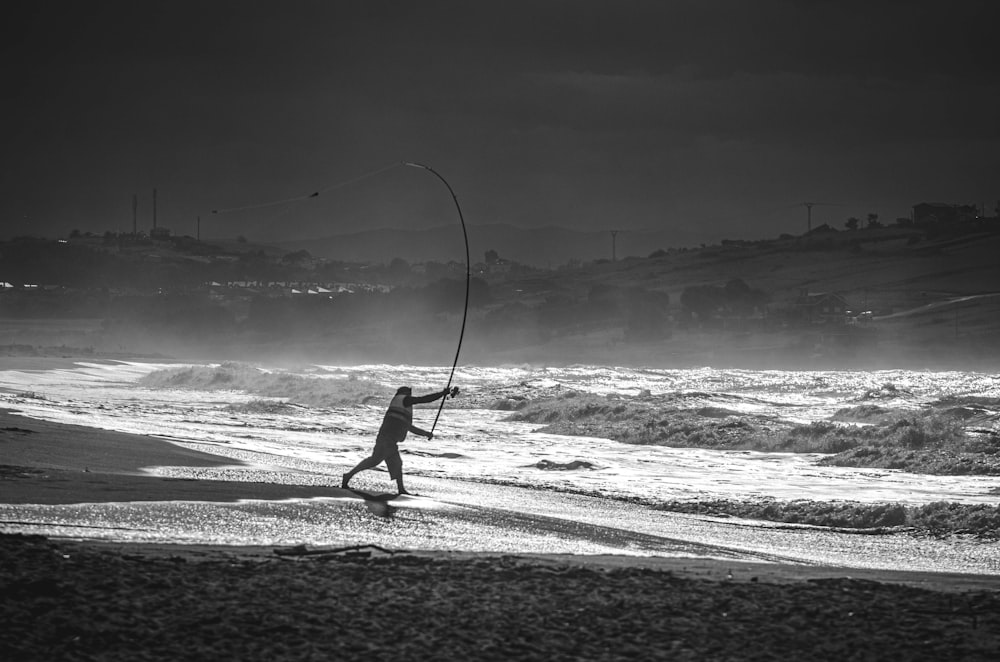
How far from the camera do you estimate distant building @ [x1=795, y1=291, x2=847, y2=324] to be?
102188mm

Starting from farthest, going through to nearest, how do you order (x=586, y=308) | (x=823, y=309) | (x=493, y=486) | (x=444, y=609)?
(x=586, y=308) → (x=823, y=309) → (x=493, y=486) → (x=444, y=609)

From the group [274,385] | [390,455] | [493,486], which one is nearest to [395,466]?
[390,455]

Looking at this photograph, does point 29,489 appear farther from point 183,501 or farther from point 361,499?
point 361,499

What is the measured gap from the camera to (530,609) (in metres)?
6.61

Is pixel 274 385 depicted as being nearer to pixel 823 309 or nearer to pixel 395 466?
pixel 395 466

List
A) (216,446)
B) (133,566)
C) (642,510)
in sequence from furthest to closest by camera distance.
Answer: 1. (216,446)
2. (642,510)
3. (133,566)

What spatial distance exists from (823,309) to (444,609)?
4069 inches

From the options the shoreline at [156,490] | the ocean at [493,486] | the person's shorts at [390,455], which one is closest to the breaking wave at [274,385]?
the ocean at [493,486]

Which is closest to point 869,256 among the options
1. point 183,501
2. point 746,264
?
point 746,264

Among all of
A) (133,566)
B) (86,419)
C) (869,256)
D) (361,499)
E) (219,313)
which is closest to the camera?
(133,566)

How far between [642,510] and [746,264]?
141 meters

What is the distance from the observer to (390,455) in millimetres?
13492

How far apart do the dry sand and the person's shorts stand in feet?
15.5

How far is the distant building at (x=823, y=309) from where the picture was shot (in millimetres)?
102188
